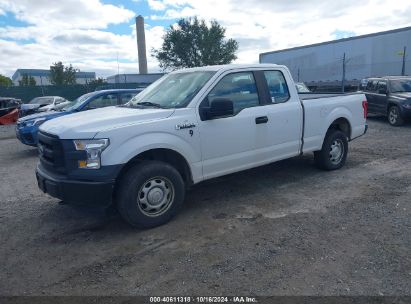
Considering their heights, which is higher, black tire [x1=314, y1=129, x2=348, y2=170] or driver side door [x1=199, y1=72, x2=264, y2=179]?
driver side door [x1=199, y1=72, x2=264, y2=179]

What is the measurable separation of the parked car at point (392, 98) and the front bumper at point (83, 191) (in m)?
11.0

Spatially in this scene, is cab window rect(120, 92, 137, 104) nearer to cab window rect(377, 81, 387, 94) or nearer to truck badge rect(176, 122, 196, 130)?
truck badge rect(176, 122, 196, 130)

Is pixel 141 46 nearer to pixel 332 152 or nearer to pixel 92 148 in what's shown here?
pixel 332 152

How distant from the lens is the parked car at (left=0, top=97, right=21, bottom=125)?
17.7 m

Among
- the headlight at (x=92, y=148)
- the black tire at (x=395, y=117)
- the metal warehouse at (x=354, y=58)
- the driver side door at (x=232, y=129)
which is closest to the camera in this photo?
the headlight at (x=92, y=148)

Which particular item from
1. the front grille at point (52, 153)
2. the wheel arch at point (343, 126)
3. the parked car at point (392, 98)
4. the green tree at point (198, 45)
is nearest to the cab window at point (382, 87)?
the parked car at point (392, 98)

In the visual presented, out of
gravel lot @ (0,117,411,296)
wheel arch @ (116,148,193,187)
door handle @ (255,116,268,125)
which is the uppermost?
door handle @ (255,116,268,125)

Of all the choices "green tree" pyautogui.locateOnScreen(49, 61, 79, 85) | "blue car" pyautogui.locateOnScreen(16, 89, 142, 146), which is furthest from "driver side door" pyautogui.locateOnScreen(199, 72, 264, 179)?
"green tree" pyautogui.locateOnScreen(49, 61, 79, 85)

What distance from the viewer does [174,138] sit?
4.29m

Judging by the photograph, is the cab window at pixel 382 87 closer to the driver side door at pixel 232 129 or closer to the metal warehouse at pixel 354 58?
the driver side door at pixel 232 129

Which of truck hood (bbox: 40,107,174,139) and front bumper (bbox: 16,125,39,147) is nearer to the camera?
truck hood (bbox: 40,107,174,139)

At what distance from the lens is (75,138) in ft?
12.6

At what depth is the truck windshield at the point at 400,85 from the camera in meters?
12.6

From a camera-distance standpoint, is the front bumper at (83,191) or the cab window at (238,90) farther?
the cab window at (238,90)
